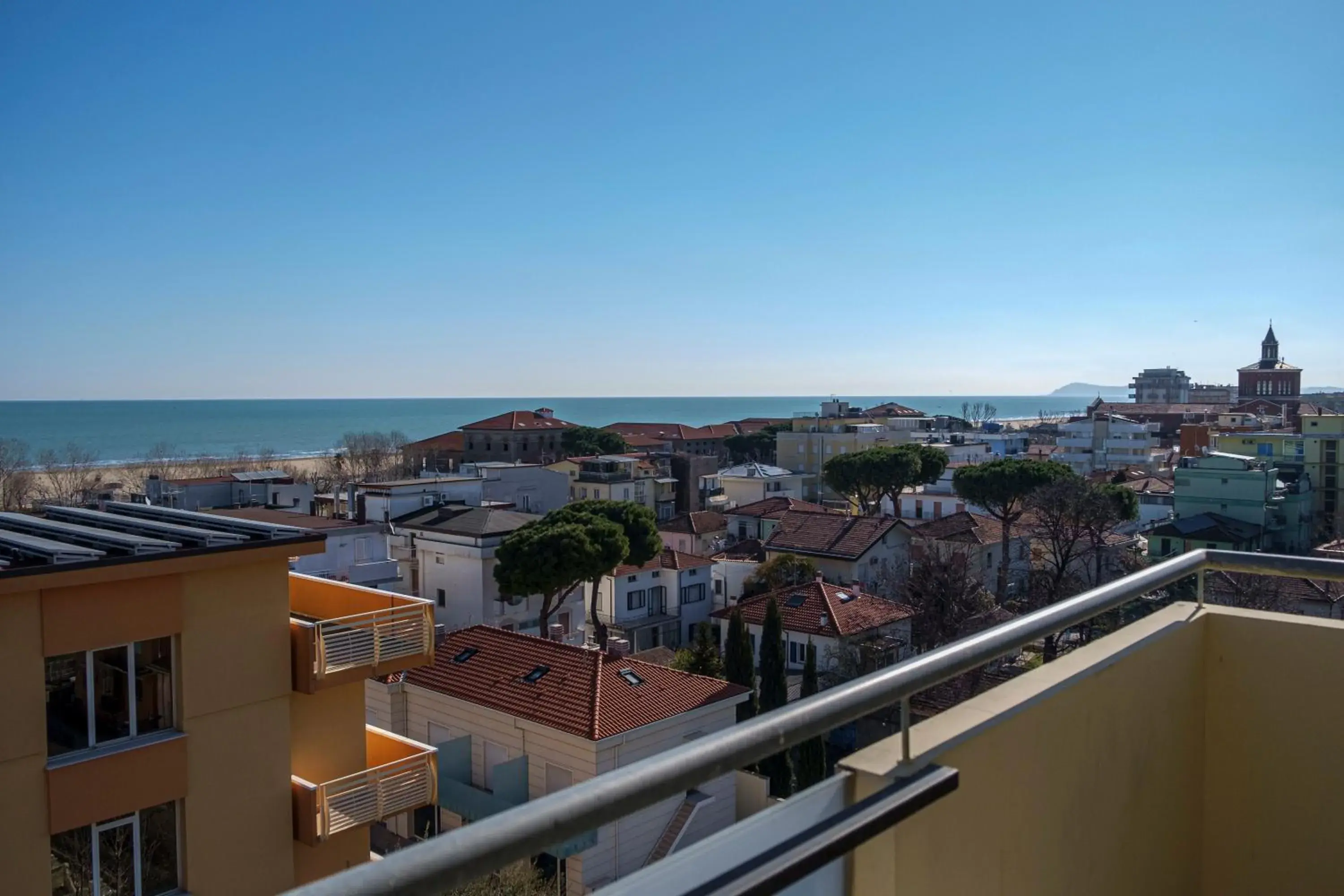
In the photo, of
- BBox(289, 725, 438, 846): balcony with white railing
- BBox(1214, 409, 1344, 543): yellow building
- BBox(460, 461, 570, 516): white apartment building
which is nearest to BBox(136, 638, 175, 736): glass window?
BBox(289, 725, 438, 846): balcony with white railing

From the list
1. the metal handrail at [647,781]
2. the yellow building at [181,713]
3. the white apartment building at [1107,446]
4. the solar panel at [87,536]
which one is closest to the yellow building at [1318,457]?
the white apartment building at [1107,446]

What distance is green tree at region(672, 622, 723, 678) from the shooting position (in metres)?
20.3

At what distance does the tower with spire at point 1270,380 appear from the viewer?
98000 mm

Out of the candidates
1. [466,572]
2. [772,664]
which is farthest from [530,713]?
[466,572]

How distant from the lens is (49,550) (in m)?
6.30

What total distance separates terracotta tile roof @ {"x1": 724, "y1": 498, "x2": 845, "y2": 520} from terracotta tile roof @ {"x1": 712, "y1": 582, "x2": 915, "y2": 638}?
12572 mm

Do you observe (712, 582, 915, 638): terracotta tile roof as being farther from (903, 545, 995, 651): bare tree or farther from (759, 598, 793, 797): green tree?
(759, 598, 793, 797): green tree

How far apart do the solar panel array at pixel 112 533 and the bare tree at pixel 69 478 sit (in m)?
29.5

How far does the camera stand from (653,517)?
95.0ft

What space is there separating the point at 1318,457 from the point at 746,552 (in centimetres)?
2673

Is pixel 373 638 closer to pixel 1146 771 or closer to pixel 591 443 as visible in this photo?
pixel 1146 771

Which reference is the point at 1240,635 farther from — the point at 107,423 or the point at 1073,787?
the point at 107,423

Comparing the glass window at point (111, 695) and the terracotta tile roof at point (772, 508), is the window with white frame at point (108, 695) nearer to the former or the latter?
the glass window at point (111, 695)

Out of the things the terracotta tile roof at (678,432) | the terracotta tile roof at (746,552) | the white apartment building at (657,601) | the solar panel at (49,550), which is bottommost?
the white apartment building at (657,601)
